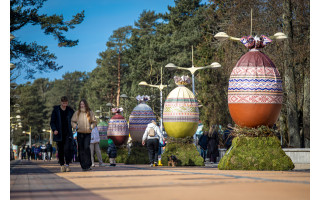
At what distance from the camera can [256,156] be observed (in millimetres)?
14125

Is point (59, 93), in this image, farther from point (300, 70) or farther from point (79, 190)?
point (79, 190)

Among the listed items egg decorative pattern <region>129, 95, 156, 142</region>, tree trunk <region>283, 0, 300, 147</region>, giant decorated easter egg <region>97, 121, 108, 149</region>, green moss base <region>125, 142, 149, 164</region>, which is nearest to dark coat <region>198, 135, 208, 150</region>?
green moss base <region>125, 142, 149, 164</region>

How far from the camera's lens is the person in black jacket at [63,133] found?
15.4 meters

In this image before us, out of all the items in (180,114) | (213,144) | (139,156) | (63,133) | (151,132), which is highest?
(180,114)

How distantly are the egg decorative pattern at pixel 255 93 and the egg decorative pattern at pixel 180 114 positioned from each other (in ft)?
21.9

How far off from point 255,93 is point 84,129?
510cm

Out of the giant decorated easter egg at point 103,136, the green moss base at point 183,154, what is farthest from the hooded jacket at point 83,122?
the giant decorated easter egg at point 103,136

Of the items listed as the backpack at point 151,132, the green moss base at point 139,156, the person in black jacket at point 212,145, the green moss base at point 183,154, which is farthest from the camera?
the green moss base at point 139,156

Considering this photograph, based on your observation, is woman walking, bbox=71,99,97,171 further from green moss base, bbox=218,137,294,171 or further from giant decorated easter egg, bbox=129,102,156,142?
giant decorated easter egg, bbox=129,102,156,142

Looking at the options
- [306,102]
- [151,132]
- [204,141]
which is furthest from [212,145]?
[306,102]

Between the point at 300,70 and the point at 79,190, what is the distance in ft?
78.9

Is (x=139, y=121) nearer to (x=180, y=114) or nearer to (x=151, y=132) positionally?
(x=180, y=114)

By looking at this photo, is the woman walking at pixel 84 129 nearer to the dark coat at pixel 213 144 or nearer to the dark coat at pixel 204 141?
the dark coat at pixel 213 144

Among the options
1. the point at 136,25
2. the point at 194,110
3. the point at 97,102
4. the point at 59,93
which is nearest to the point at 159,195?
the point at 194,110
